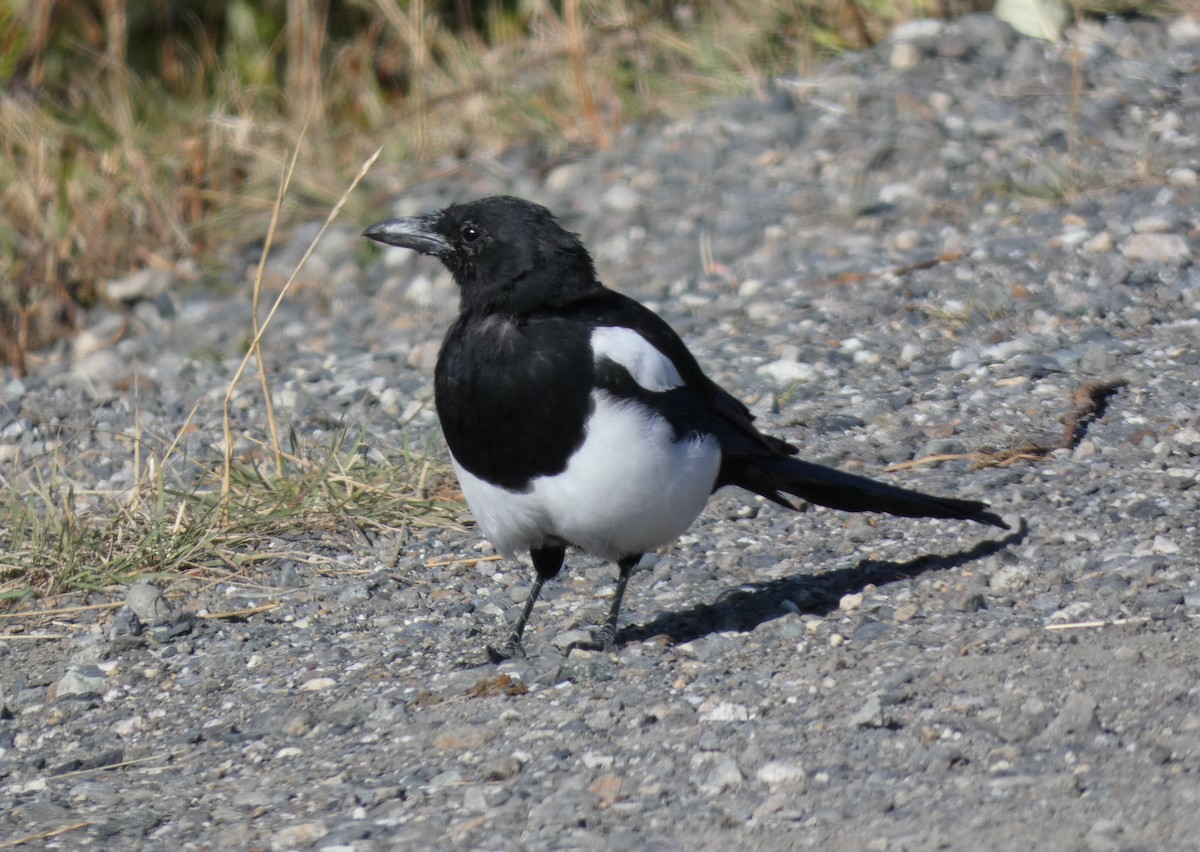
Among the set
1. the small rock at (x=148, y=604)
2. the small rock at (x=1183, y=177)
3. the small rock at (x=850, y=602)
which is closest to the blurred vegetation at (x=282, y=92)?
the small rock at (x=1183, y=177)

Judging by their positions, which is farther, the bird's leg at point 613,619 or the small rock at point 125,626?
the small rock at point 125,626

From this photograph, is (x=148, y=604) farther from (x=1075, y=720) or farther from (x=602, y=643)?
(x=1075, y=720)

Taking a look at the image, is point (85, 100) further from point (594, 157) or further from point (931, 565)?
point (931, 565)

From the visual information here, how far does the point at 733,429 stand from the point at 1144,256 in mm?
2281

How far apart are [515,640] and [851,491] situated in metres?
0.86

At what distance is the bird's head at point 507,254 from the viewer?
343cm

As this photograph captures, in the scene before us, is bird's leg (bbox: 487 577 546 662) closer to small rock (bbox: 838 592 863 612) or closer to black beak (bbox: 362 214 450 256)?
small rock (bbox: 838 592 863 612)

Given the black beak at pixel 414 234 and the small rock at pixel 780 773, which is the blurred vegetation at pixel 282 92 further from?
the small rock at pixel 780 773

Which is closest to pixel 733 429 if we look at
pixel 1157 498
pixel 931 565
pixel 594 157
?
pixel 931 565

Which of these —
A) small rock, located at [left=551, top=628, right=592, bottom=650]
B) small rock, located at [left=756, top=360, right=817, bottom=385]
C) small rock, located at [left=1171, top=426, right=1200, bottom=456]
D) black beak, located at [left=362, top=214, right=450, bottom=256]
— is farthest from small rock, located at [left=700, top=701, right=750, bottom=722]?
small rock, located at [left=756, top=360, right=817, bottom=385]

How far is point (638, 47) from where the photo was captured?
24.1 feet

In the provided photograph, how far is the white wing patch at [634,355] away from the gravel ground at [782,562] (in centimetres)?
58

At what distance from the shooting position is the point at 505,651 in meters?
3.46

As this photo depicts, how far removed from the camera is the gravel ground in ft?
8.86
